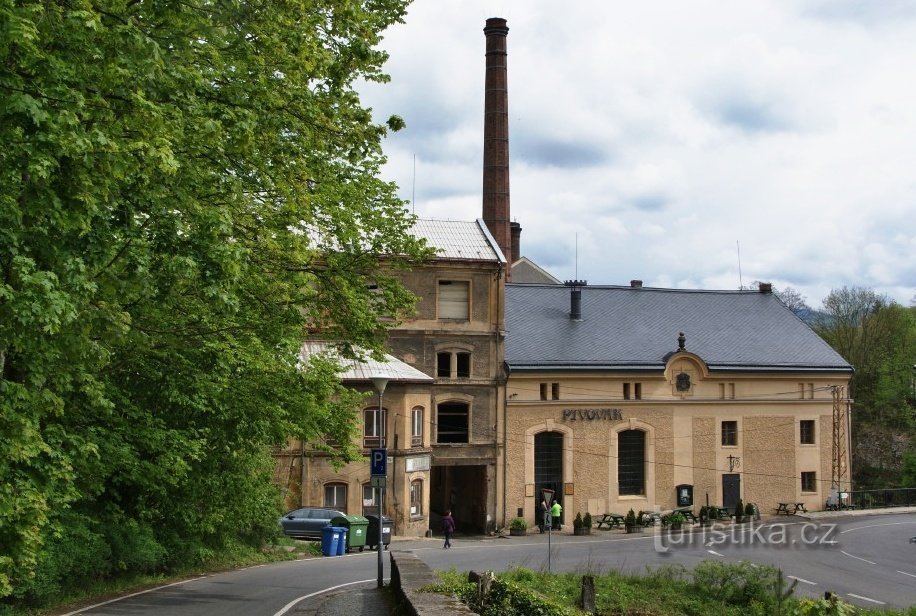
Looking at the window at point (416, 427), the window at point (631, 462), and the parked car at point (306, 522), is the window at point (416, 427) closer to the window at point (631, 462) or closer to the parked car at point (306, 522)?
the parked car at point (306, 522)

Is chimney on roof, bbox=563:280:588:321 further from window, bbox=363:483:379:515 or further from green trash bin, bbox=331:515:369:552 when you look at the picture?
green trash bin, bbox=331:515:369:552

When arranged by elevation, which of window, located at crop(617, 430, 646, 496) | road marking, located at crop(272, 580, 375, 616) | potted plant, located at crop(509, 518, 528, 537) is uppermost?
window, located at crop(617, 430, 646, 496)

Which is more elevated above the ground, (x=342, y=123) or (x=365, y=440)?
(x=342, y=123)

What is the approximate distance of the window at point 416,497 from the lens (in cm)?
3591

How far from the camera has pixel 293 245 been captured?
14.2 meters

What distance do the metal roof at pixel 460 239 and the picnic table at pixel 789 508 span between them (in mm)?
18865

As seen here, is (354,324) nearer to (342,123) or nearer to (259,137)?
(342,123)

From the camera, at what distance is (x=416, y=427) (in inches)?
1435

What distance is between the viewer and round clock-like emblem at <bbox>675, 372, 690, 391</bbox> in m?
Result: 43.3

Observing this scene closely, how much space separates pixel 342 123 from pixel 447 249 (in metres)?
24.8

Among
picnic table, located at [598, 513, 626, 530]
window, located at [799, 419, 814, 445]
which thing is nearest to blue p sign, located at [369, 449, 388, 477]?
picnic table, located at [598, 513, 626, 530]

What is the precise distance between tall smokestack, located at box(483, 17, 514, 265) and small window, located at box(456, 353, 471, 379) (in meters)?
8.58

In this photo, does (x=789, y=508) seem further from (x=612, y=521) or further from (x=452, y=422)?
(x=452, y=422)

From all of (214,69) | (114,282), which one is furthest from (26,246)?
(214,69)
